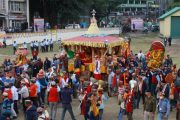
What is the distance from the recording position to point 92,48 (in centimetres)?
2689

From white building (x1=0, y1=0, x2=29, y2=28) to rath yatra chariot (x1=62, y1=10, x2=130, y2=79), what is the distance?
42726mm

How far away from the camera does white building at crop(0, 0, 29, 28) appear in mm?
70188

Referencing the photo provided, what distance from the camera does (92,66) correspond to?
84.9 ft

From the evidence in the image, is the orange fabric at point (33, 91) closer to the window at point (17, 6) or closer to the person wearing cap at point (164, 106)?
the person wearing cap at point (164, 106)

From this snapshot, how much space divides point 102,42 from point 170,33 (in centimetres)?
3661

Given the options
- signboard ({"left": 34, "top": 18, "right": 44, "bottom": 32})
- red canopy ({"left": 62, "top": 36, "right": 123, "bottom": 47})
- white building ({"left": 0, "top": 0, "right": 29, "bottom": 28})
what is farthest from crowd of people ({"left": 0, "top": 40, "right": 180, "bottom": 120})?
white building ({"left": 0, "top": 0, "right": 29, "bottom": 28})

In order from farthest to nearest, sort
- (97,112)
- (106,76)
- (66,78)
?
(106,76) → (66,78) → (97,112)

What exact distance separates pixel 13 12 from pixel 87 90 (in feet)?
192

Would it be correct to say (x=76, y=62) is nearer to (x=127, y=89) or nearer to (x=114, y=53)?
(x=114, y=53)

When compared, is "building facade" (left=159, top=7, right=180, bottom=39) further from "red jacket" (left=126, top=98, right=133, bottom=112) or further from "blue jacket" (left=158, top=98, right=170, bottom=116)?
"blue jacket" (left=158, top=98, right=170, bottom=116)

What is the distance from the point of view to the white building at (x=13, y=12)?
2763 inches

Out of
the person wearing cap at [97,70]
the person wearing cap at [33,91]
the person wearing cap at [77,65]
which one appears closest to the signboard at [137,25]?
the person wearing cap at [77,65]

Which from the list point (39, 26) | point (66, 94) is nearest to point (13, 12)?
point (39, 26)

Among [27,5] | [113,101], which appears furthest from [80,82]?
[27,5]
